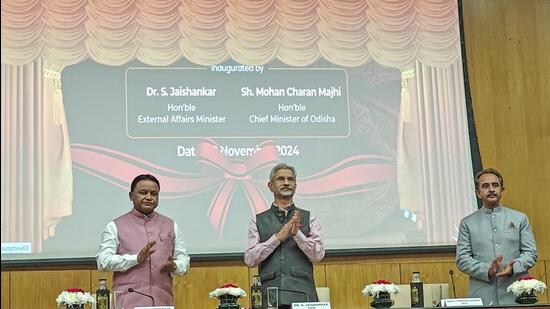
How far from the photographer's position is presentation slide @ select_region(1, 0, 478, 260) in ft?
15.8

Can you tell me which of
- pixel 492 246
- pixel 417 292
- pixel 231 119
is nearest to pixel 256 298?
pixel 417 292

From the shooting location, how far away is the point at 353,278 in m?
5.09

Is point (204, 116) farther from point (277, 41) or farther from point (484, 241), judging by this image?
point (484, 241)

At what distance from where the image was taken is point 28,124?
482 centimetres

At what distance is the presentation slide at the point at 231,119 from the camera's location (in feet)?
15.8

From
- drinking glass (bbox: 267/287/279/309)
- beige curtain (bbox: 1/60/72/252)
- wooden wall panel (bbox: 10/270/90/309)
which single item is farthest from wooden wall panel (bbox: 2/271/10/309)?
drinking glass (bbox: 267/287/279/309)

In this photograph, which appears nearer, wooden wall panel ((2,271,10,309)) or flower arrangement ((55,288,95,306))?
flower arrangement ((55,288,95,306))

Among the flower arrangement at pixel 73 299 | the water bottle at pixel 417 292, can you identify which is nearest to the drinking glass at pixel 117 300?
the flower arrangement at pixel 73 299

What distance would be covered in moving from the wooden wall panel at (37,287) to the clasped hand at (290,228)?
6.30 feet

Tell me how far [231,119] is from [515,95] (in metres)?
2.17

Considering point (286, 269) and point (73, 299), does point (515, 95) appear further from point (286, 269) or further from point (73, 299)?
point (73, 299)

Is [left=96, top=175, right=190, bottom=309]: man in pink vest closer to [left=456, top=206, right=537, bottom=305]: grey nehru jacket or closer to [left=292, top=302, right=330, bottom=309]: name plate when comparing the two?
[left=292, top=302, right=330, bottom=309]: name plate

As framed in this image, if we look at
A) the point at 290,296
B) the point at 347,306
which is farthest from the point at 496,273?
the point at 347,306

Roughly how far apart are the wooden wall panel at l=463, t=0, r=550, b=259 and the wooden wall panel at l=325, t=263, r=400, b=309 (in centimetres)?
110
